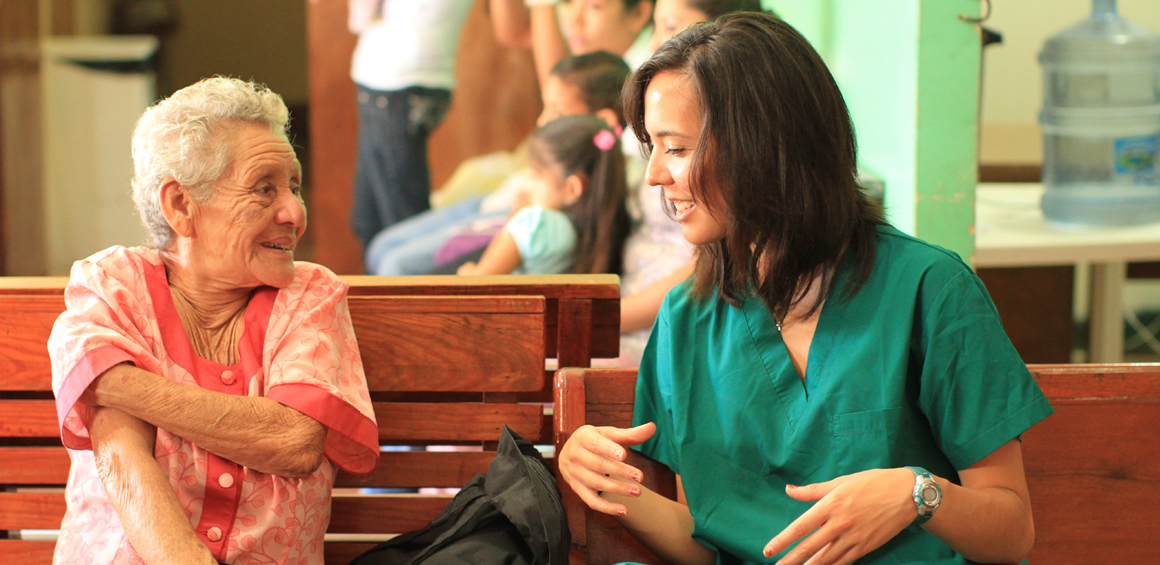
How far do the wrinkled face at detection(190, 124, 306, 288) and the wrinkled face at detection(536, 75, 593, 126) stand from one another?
1.68 m

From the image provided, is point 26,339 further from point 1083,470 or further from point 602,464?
point 1083,470

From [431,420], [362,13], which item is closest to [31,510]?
[431,420]

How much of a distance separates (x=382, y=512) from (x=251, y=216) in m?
0.57

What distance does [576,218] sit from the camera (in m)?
2.94

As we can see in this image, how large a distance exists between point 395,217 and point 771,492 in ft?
7.46

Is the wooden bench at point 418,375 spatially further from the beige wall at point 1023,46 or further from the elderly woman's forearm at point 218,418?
the beige wall at point 1023,46

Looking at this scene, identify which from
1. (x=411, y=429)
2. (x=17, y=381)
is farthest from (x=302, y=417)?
(x=17, y=381)

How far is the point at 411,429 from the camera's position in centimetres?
161

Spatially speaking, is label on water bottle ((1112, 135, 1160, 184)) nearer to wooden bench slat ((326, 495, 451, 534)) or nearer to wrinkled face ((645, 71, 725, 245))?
wrinkled face ((645, 71, 725, 245))

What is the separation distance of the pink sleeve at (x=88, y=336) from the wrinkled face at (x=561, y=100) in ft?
6.10

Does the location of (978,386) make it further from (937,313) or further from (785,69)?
(785,69)

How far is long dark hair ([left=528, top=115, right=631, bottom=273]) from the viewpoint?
2.90 m

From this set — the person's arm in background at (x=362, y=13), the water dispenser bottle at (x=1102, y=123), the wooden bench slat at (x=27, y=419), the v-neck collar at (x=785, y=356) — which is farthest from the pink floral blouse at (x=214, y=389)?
the water dispenser bottle at (x=1102, y=123)

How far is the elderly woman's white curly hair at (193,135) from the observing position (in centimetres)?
141
